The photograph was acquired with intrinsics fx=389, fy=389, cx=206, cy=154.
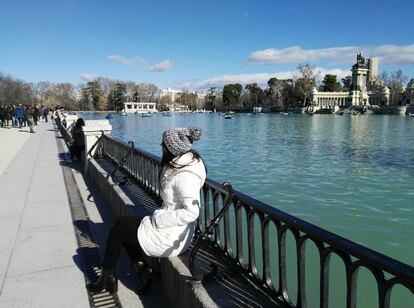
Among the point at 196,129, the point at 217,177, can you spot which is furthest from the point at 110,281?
the point at 217,177

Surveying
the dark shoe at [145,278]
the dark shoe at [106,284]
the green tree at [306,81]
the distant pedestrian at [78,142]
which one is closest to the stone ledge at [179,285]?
the dark shoe at [145,278]

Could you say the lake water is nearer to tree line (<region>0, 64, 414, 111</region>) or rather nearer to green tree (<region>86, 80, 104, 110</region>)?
tree line (<region>0, 64, 414, 111</region>)

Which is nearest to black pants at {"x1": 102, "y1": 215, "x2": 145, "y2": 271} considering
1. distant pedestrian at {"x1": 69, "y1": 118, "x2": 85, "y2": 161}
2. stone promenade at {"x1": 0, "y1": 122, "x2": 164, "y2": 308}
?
stone promenade at {"x1": 0, "y1": 122, "x2": 164, "y2": 308}

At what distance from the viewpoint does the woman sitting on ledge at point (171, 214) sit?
346cm

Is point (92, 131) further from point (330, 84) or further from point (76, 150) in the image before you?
point (330, 84)

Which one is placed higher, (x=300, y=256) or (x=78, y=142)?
(x=78, y=142)

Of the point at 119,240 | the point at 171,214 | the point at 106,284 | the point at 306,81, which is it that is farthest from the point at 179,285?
the point at 306,81

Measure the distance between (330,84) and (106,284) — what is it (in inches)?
6730

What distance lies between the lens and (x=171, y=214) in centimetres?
352

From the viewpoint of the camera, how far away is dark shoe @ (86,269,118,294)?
13.1 feet

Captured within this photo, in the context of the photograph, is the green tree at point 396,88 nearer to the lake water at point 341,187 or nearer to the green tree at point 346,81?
the green tree at point 346,81

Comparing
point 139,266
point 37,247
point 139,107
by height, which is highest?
point 139,107

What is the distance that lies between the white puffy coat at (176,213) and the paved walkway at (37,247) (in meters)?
0.99

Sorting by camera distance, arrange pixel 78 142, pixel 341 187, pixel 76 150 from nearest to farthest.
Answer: pixel 78 142
pixel 76 150
pixel 341 187
